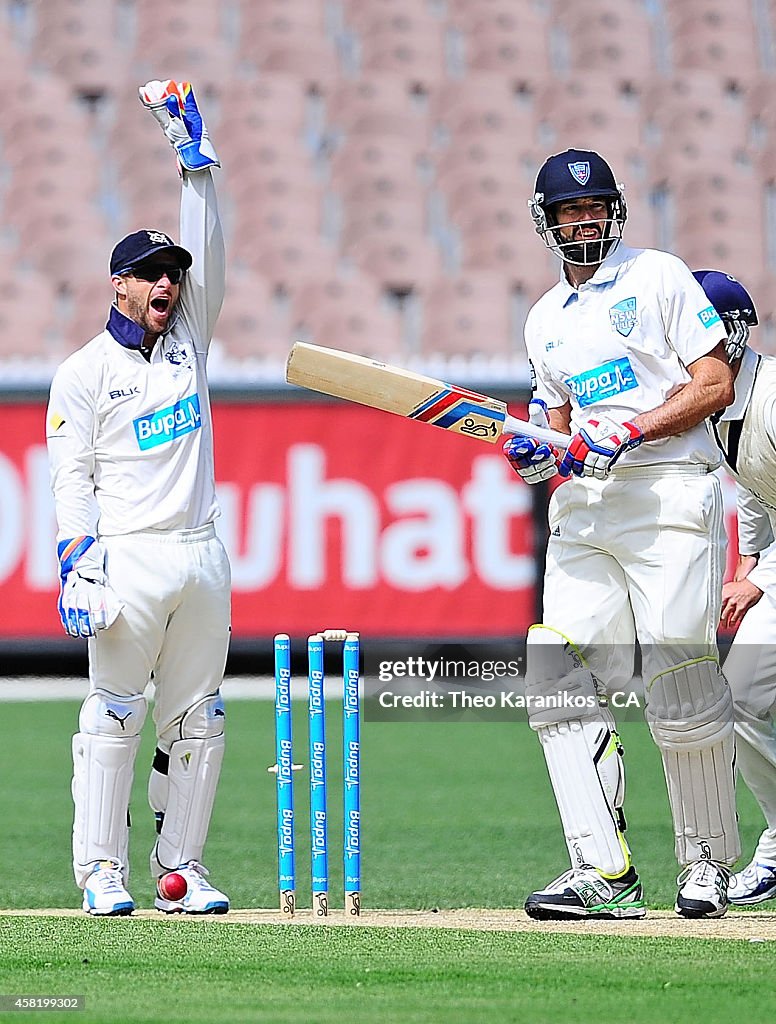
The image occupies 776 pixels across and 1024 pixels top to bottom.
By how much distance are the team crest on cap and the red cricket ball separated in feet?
7.38

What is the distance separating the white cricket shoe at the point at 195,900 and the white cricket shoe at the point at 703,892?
128 cm

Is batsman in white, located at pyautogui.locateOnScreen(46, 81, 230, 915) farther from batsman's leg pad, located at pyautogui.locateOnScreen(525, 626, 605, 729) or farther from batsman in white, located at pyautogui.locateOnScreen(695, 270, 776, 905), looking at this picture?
batsman in white, located at pyautogui.locateOnScreen(695, 270, 776, 905)

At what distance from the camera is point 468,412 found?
4.76 metres

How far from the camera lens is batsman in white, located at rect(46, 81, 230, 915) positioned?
4.64m

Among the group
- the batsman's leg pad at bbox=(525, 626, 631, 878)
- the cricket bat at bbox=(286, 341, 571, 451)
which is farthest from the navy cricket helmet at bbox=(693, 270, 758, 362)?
the batsman's leg pad at bbox=(525, 626, 631, 878)

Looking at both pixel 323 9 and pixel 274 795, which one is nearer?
pixel 274 795

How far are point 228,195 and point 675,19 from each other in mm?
5363

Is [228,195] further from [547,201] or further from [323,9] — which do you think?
[547,201]

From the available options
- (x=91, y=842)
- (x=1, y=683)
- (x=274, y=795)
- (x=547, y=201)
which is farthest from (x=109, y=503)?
(x=1, y=683)

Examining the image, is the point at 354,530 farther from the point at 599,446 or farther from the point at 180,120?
the point at 599,446

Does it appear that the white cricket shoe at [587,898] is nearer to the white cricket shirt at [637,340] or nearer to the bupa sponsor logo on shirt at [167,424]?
the white cricket shirt at [637,340]

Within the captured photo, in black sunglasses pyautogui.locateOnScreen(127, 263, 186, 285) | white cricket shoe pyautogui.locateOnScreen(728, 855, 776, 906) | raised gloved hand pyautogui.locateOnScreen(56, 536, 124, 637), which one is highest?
black sunglasses pyautogui.locateOnScreen(127, 263, 186, 285)

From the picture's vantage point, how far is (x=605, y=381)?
181 inches

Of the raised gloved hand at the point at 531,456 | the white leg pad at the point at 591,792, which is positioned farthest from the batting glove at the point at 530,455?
the white leg pad at the point at 591,792
